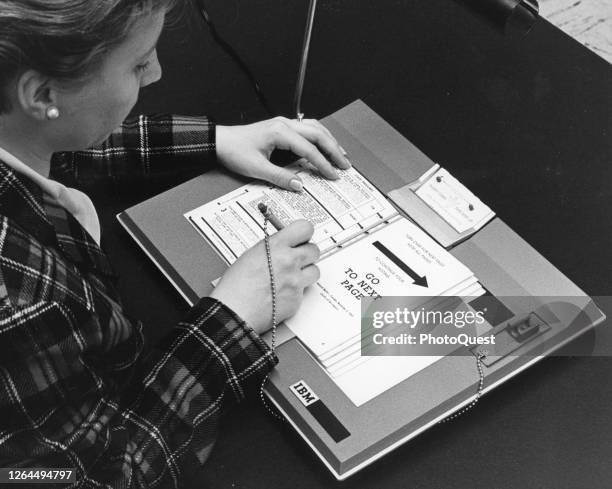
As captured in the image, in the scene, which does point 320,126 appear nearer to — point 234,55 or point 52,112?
point 234,55

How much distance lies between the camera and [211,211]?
3.79 ft

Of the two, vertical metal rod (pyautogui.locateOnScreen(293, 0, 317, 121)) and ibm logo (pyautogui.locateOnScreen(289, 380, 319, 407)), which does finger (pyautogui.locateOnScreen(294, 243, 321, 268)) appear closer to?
ibm logo (pyautogui.locateOnScreen(289, 380, 319, 407))

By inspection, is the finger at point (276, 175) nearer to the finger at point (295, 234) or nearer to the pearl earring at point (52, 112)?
the finger at point (295, 234)

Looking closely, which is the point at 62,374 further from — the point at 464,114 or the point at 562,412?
the point at 464,114

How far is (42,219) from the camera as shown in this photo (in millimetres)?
906

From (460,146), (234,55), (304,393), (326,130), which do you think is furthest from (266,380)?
(234,55)

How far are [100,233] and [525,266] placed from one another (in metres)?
0.58

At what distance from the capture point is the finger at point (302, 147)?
1.19m

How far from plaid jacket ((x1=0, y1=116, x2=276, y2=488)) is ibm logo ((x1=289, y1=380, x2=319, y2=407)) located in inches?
1.7

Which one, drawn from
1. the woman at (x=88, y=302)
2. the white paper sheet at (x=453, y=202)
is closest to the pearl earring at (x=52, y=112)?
the woman at (x=88, y=302)

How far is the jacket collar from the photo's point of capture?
0.88 meters

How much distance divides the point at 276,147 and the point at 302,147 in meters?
0.06

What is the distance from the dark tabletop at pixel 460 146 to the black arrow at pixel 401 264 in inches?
6.6


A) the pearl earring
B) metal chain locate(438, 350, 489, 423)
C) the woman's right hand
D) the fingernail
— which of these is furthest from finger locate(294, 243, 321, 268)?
the pearl earring
